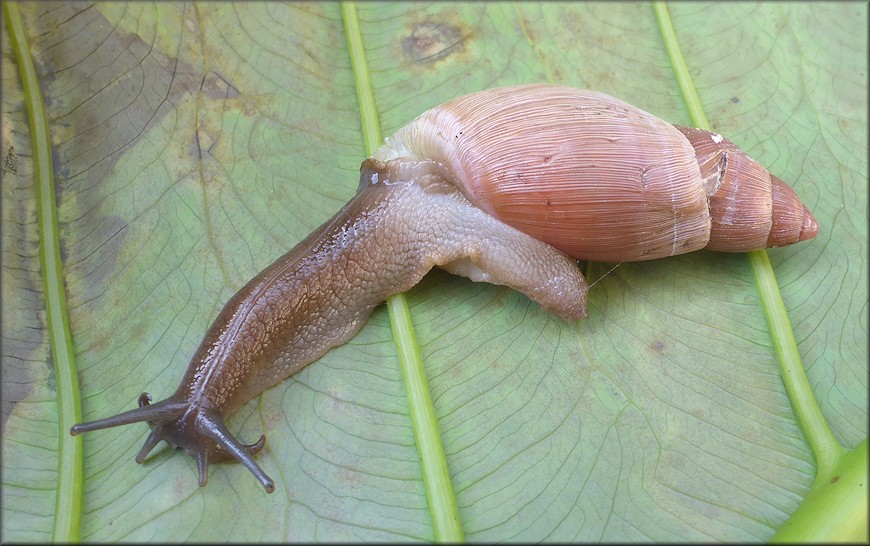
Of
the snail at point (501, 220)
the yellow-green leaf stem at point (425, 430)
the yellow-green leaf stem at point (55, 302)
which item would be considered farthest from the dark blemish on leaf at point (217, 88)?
the yellow-green leaf stem at point (425, 430)

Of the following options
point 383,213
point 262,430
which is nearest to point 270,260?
point 383,213

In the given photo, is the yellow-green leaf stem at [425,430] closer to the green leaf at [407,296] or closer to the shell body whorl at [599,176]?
the green leaf at [407,296]

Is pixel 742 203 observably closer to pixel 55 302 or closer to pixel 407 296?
pixel 407 296

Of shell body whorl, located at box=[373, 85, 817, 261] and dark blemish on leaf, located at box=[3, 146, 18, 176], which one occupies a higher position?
dark blemish on leaf, located at box=[3, 146, 18, 176]

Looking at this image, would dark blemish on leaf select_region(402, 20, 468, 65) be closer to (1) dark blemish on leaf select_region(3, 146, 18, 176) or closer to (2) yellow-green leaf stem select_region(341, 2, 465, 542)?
(2) yellow-green leaf stem select_region(341, 2, 465, 542)

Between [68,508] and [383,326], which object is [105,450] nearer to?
[68,508]

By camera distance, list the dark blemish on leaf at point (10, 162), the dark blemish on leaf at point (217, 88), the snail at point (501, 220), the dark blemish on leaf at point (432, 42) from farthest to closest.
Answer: the dark blemish on leaf at point (432, 42), the dark blemish on leaf at point (217, 88), the dark blemish on leaf at point (10, 162), the snail at point (501, 220)

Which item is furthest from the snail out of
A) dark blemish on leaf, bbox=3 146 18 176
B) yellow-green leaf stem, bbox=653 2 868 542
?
dark blemish on leaf, bbox=3 146 18 176

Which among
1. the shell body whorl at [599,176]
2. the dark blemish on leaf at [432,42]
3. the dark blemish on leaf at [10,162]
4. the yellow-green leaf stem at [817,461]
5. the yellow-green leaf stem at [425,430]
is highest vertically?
the dark blemish on leaf at [10,162]
